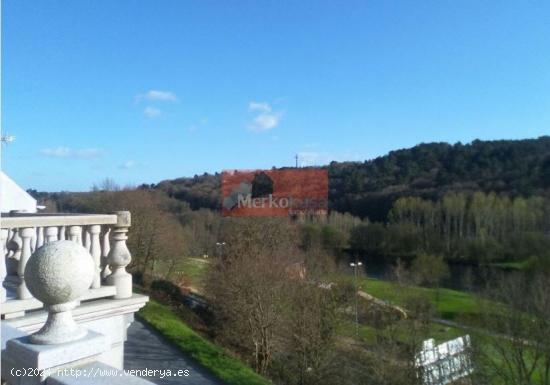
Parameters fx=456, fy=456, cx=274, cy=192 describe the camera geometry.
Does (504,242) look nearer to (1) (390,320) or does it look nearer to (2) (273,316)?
(1) (390,320)

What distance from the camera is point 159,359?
9.37 metres

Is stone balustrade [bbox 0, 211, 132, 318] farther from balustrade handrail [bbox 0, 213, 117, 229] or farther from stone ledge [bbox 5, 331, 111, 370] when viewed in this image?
stone ledge [bbox 5, 331, 111, 370]

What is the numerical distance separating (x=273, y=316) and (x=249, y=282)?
1.09 m

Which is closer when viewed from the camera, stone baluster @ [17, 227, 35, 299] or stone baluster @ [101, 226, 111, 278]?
stone baluster @ [17, 227, 35, 299]

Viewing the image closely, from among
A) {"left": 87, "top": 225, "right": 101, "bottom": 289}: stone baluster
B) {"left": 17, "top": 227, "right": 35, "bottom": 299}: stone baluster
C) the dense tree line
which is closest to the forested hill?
the dense tree line

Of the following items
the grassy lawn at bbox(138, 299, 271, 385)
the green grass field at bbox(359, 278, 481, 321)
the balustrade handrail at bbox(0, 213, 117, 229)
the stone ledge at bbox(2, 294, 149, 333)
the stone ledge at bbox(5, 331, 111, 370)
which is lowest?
the green grass field at bbox(359, 278, 481, 321)

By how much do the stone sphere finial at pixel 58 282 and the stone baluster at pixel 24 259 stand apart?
1501 millimetres

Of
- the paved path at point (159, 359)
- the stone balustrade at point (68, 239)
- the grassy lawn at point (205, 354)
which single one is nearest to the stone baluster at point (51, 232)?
the stone balustrade at point (68, 239)

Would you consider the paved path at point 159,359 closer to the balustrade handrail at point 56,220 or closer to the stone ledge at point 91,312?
the stone ledge at point 91,312

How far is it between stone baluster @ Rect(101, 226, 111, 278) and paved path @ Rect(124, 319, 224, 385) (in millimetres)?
4926

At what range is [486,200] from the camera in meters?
42.3

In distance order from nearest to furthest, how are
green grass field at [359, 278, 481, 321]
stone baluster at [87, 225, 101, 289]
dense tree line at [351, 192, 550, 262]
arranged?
stone baluster at [87, 225, 101, 289] < green grass field at [359, 278, 481, 321] < dense tree line at [351, 192, 550, 262]

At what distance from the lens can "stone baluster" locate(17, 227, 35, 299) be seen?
3.04 m

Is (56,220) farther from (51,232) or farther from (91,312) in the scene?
(91,312)
